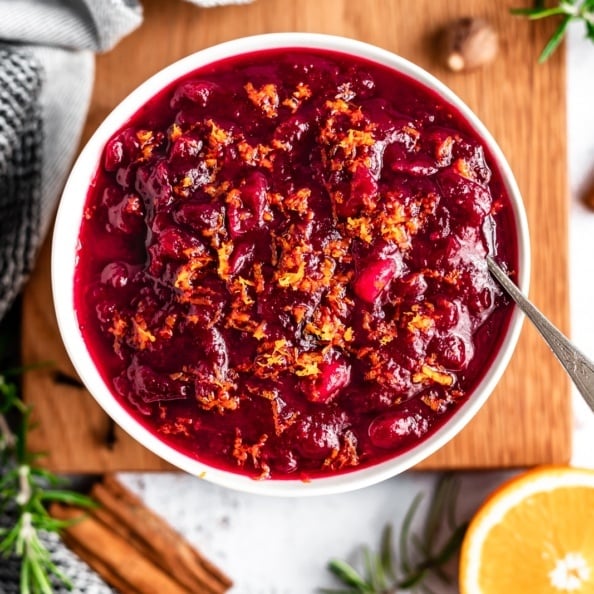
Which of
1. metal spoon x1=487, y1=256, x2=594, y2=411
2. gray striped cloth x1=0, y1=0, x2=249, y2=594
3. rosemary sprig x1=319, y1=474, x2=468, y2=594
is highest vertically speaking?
gray striped cloth x1=0, y1=0, x2=249, y2=594

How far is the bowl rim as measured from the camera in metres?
2.48

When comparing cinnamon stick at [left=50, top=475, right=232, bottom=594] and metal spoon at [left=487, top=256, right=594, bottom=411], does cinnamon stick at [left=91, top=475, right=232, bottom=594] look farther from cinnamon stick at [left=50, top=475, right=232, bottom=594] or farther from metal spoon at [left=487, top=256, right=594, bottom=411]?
metal spoon at [left=487, top=256, right=594, bottom=411]

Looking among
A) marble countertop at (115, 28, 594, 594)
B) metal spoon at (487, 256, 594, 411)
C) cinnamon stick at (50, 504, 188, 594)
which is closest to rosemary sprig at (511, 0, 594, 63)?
marble countertop at (115, 28, 594, 594)

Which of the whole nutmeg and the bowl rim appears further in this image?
the whole nutmeg

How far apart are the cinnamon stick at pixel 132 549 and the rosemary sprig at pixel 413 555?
0.51m

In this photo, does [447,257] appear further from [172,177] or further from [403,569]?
[403,569]

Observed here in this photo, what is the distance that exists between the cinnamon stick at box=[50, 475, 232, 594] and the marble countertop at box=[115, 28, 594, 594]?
78 millimetres

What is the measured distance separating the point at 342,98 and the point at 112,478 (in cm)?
181

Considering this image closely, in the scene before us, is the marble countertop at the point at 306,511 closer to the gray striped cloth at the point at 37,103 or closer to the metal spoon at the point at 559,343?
the metal spoon at the point at 559,343

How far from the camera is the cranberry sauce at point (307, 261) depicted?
239 cm

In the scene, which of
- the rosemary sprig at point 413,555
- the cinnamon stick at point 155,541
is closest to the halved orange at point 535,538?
the rosemary sprig at point 413,555

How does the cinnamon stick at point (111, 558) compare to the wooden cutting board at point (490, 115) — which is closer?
the wooden cutting board at point (490, 115)

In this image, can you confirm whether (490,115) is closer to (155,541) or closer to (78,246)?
(78,246)

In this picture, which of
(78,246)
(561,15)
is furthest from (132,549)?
(561,15)
